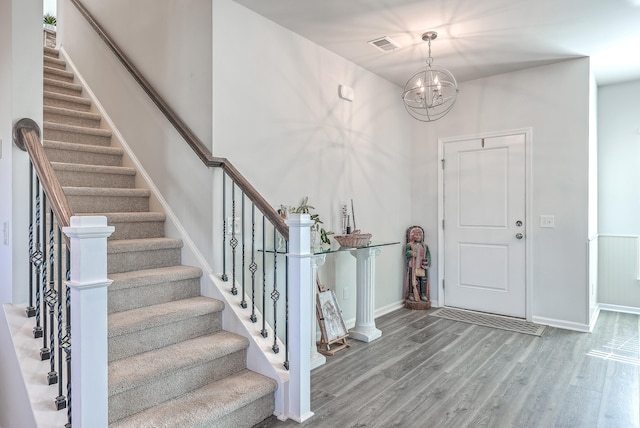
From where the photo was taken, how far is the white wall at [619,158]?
14.9ft

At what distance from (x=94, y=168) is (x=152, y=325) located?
1.59 m

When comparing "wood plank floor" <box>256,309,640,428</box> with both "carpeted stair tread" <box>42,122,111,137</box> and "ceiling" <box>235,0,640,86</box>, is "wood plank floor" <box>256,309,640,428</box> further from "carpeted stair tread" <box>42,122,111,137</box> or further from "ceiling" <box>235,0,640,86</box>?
"carpeted stair tread" <box>42,122,111,137</box>

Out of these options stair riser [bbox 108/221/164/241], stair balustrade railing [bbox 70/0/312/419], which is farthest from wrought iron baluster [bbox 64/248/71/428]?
stair riser [bbox 108/221/164/241]

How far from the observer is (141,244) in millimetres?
2699

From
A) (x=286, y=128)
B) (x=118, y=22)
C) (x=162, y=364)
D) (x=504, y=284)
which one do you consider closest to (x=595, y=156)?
(x=504, y=284)

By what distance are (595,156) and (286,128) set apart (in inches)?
141

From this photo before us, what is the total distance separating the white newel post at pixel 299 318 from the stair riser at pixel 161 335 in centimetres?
60

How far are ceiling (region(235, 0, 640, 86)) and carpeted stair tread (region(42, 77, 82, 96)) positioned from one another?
2.21 m

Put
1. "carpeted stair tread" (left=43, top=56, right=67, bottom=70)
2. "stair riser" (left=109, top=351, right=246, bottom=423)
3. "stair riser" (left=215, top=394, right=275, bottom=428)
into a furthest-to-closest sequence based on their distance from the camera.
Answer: "carpeted stair tread" (left=43, top=56, right=67, bottom=70) → "stair riser" (left=215, top=394, right=275, bottom=428) → "stair riser" (left=109, top=351, right=246, bottom=423)

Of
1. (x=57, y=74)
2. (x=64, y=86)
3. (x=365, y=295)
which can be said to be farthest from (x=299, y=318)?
(x=57, y=74)

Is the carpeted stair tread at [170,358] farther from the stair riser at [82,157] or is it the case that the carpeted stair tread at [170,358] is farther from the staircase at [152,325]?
the stair riser at [82,157]

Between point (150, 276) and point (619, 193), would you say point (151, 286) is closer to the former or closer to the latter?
point (150, 276)

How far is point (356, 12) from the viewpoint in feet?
10.0

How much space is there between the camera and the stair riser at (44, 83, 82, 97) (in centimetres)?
388
